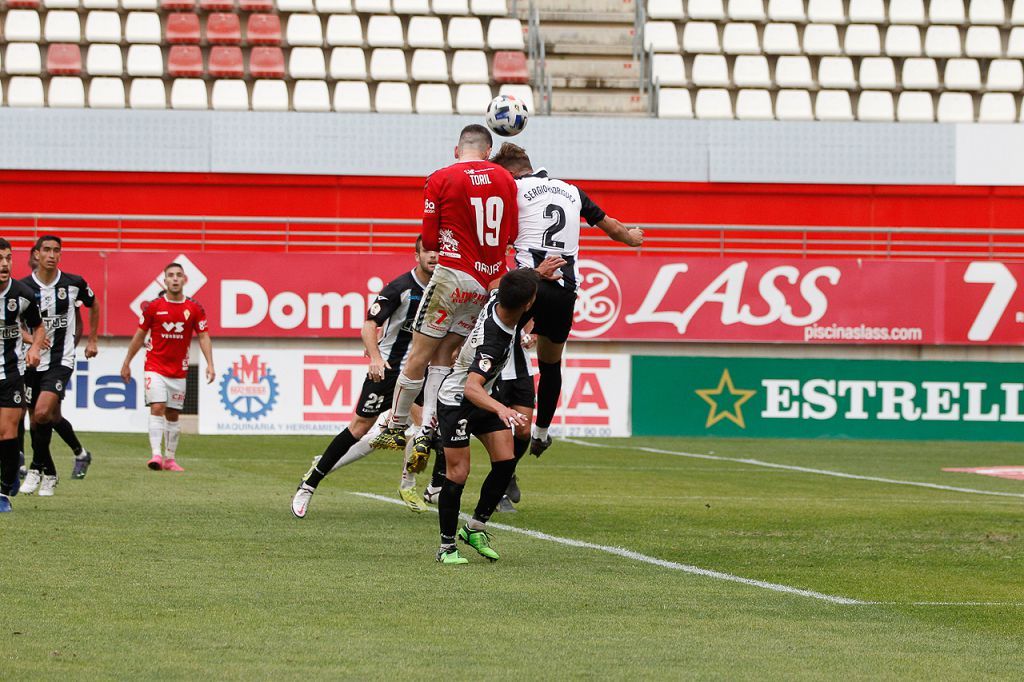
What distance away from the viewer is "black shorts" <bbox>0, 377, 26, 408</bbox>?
387 inches

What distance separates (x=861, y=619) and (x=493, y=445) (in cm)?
230

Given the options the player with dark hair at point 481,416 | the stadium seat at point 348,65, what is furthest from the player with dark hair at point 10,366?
the stadium seat at point 348,65

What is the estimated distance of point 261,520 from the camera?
964 cm

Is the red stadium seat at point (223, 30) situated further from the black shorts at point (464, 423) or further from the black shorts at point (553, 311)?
the black shorts at point (464, 423)

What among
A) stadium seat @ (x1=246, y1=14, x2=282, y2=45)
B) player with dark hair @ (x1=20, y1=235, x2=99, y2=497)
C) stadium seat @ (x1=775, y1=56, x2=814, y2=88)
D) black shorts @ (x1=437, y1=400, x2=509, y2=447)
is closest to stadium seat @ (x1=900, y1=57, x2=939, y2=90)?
stadium seat @ (x1=775, y1=56, x2=814, y2=88)

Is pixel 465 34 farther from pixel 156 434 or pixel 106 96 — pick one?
pixel 156 434

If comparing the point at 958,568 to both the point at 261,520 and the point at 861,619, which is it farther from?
the point at 261,520

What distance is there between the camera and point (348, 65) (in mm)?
25719

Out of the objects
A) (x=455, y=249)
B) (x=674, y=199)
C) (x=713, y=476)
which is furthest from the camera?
(x=674, y=199)

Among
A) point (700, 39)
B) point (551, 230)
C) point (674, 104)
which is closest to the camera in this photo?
point (551, 230)

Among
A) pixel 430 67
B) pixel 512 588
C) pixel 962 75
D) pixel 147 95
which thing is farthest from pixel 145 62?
pixel 512 588

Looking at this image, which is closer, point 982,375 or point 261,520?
point 261,520

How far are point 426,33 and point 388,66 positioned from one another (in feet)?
3.43

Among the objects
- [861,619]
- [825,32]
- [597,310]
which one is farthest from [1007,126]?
[861,619]
